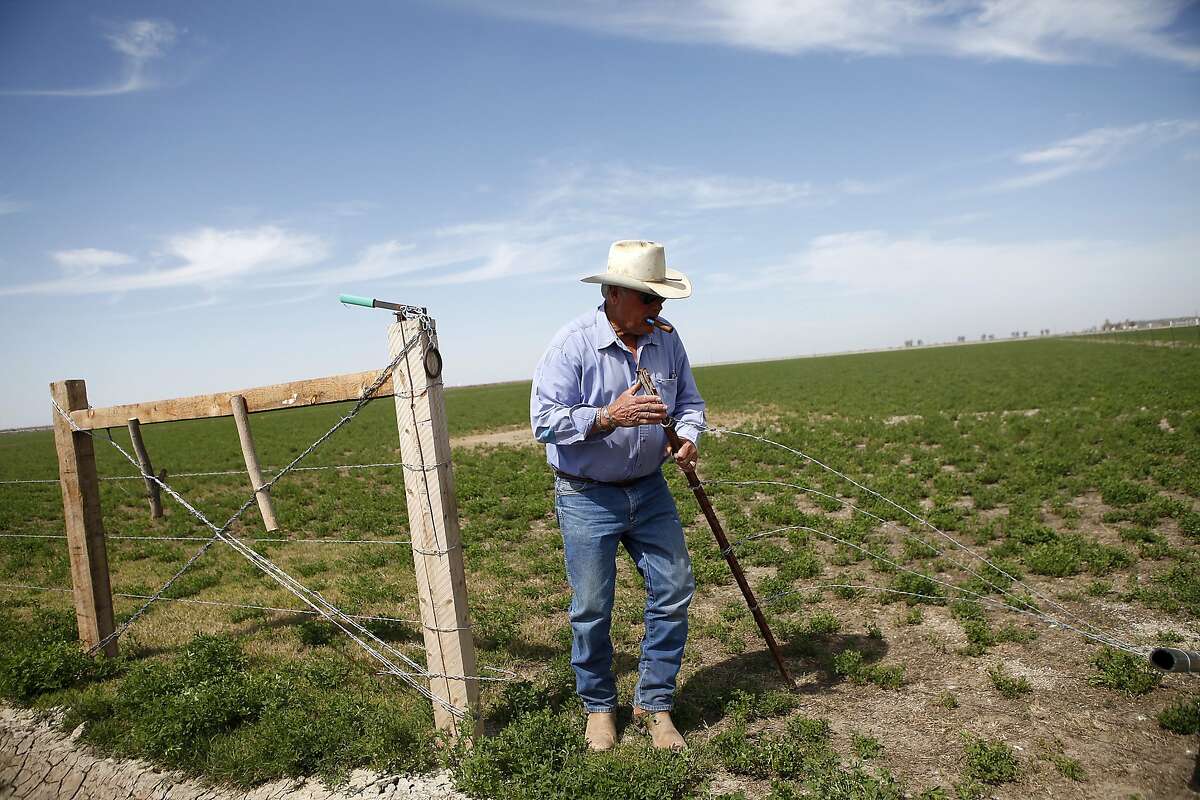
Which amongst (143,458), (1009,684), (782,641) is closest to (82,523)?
(143,458)

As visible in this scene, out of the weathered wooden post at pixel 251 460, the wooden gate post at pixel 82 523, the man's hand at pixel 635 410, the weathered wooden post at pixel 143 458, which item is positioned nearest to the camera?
the man's hand at pixel 635 410

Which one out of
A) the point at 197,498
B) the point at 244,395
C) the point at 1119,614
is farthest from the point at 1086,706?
the point at 197,498

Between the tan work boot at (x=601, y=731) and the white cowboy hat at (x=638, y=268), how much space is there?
7.62 ft

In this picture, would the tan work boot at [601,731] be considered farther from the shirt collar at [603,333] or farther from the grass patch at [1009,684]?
the grass patch at [1009,684]

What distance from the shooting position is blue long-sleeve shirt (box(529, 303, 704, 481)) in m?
3.50

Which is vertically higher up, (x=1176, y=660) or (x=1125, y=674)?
(x=1176, y=660)

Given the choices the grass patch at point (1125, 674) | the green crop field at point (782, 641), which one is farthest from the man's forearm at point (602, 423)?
the grass patch at point (1125, 674)

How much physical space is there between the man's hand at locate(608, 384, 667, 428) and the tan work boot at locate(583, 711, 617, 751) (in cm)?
170

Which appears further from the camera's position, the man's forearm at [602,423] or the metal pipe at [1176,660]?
the man's forearm at [602,423]

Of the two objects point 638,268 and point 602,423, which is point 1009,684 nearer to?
point 602,423

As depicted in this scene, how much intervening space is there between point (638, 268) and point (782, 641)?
3.23 m

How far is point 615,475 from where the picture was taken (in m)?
3.61

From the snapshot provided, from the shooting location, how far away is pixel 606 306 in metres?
3.74

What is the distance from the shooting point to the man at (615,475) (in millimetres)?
3566
